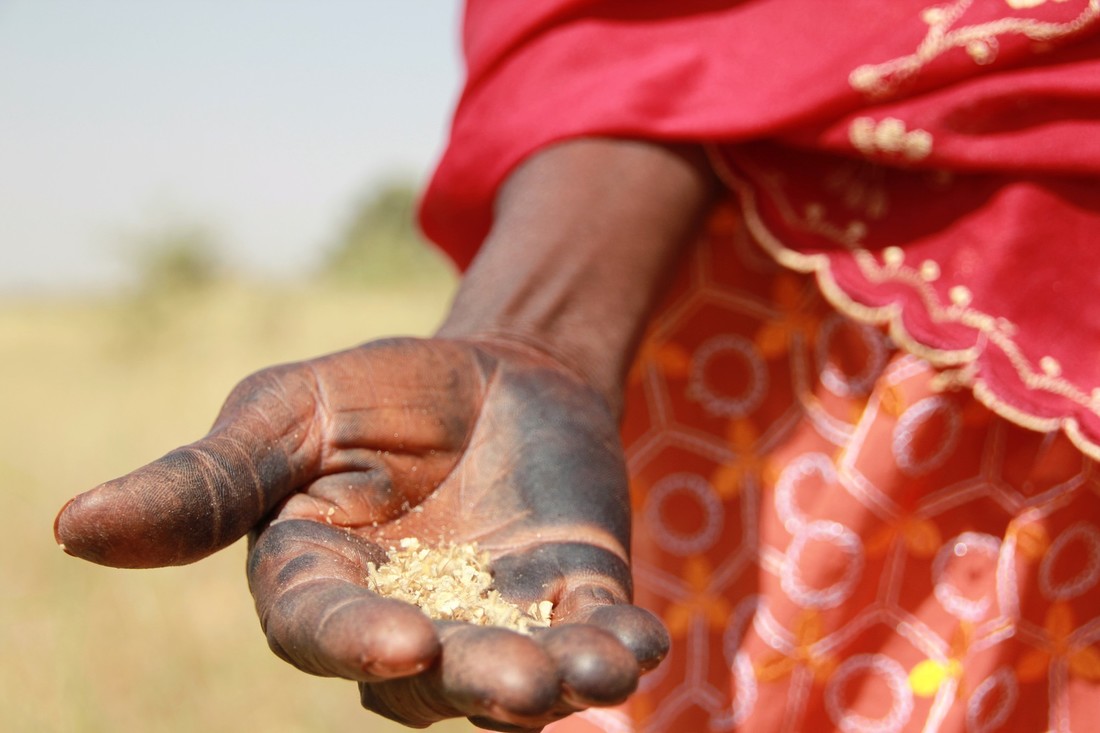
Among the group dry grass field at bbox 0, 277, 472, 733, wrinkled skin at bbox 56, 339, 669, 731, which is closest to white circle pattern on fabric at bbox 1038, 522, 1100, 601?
wrinkled skin at bbox 56, 339, 669, 731

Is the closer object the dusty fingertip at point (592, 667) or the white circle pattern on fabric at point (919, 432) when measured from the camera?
the dusty fingertip at point (592, 667)

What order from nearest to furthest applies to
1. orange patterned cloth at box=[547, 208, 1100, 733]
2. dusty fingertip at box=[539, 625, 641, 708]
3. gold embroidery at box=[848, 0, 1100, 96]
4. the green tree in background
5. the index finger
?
dusty fingertip at box=[539, 625, 641, 708] < the index finger < gold embroidery at box=[848, 0, 1100, 96] < orange patterned cloth at box=[547, 208, 1100, 733] < the green tree in background

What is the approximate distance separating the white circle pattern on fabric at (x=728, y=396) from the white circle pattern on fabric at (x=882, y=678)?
1.25 feet

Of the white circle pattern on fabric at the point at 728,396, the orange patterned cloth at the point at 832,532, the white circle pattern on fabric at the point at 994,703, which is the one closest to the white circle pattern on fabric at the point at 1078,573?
the orange patterned cloth at the point at 832,532

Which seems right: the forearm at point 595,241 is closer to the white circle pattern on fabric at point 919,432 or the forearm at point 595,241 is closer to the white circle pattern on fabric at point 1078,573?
the white circle pattern on fabric at point 919,432

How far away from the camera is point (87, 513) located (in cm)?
91

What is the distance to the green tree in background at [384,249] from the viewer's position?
17.8 metres

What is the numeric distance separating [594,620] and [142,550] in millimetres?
449

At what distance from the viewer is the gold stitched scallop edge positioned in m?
1.10

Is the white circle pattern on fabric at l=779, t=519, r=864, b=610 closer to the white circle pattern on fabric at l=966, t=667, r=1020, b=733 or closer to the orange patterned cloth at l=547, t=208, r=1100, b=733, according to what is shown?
the orange patterned cloth at l=547, t=208, r=1100, b=733

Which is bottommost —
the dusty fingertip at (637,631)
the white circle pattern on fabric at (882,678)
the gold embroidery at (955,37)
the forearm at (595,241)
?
the white circle pattern on fabric at (882,678)

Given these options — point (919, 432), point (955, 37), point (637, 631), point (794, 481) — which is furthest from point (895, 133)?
point (637, 631)

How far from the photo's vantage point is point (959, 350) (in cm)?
115

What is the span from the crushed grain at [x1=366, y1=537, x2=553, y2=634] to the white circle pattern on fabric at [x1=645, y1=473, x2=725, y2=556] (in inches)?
16.2
